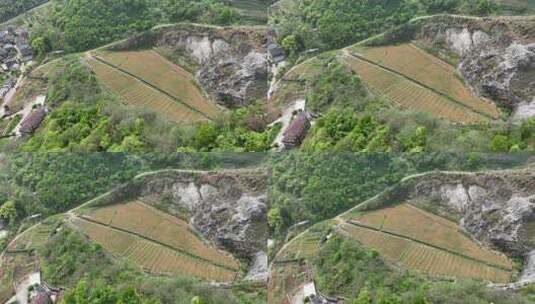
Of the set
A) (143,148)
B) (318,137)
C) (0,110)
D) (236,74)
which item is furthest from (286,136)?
(0,110)

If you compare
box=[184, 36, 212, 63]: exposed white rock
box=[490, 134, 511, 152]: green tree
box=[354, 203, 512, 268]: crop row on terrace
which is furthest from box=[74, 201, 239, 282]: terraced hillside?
box=[490, 134, 511, 152]: green tree

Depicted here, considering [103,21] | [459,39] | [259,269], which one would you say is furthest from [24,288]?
[459,39]

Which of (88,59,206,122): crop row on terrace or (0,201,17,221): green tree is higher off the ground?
(88,59,206,122): crop row on terrace

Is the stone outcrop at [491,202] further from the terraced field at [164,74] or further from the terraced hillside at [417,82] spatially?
the terraced field at [164,74]

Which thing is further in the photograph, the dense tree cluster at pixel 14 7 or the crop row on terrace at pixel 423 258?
the dense tree cluster at pixel 14 7

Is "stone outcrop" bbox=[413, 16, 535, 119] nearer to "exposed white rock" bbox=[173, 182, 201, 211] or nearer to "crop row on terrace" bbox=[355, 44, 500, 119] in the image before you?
"crop row on terrace" bbox=[355, 44, 500, 119]

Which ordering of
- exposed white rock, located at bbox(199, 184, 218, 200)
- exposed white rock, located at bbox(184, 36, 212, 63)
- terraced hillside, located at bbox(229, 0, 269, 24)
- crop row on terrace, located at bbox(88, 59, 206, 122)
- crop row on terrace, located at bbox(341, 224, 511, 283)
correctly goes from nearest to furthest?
crop row on terrace, located at bbox(341, 224, 511, 283) → exposed white rock, located at bbox(199, 184, 218, 200) → crop row on terrace, located at bbox(88, 59, 206, 122) → exposed white rock, located at bbox(184, 36, 212, 63) → terraced hillside, located at bbox(229, 0, 269, 24)

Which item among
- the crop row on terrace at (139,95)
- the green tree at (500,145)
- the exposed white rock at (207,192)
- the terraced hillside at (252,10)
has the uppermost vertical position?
the terraced hillside at (252,10)

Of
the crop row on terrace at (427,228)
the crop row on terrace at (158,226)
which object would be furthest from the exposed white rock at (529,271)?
the crop row on terrace at (158,226)
